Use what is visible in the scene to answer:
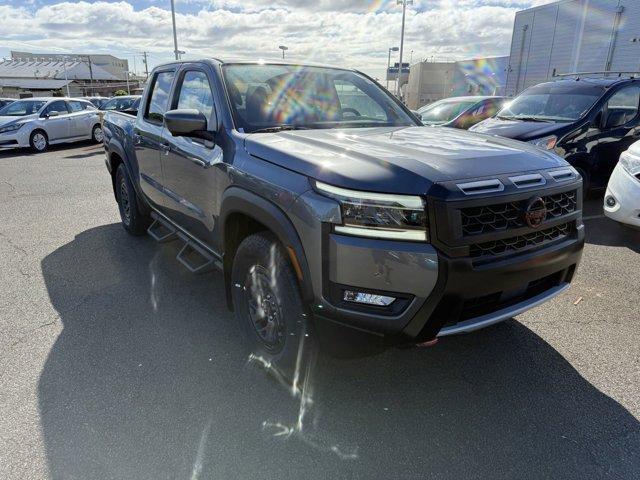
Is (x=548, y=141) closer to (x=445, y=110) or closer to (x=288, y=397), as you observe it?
(x=445, y=110)

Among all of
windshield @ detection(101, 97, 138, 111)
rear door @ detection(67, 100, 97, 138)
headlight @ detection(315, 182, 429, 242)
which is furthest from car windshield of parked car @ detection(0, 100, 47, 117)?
headlight @ detection(315, 182, 429, 242)

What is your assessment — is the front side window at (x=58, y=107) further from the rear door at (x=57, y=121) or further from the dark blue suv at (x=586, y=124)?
the dark blue suv at (x=586, y=124)

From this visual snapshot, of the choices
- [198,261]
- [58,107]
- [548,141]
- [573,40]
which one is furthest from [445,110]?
[573,40]

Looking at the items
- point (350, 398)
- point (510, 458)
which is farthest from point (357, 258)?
point (510, 458)

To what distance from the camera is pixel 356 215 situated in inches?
82.1

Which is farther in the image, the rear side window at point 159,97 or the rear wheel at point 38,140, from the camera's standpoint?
the rear wheel at point 38,140

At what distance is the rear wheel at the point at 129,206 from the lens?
5.18m

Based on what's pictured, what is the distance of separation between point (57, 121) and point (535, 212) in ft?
51.0

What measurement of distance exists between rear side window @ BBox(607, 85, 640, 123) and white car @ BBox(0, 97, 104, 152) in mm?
14627

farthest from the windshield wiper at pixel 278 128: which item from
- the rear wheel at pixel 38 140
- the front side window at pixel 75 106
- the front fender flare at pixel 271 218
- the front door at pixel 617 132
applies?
the front side window at pixel 75 106

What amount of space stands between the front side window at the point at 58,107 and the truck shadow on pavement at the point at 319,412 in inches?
526

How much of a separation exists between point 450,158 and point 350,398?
4.73ft

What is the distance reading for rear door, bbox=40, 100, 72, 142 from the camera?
46.2 feet

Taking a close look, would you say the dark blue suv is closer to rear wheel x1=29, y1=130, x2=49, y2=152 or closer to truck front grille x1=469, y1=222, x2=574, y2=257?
truck front grille x1=469, y1=222, x2=574, y2=257
